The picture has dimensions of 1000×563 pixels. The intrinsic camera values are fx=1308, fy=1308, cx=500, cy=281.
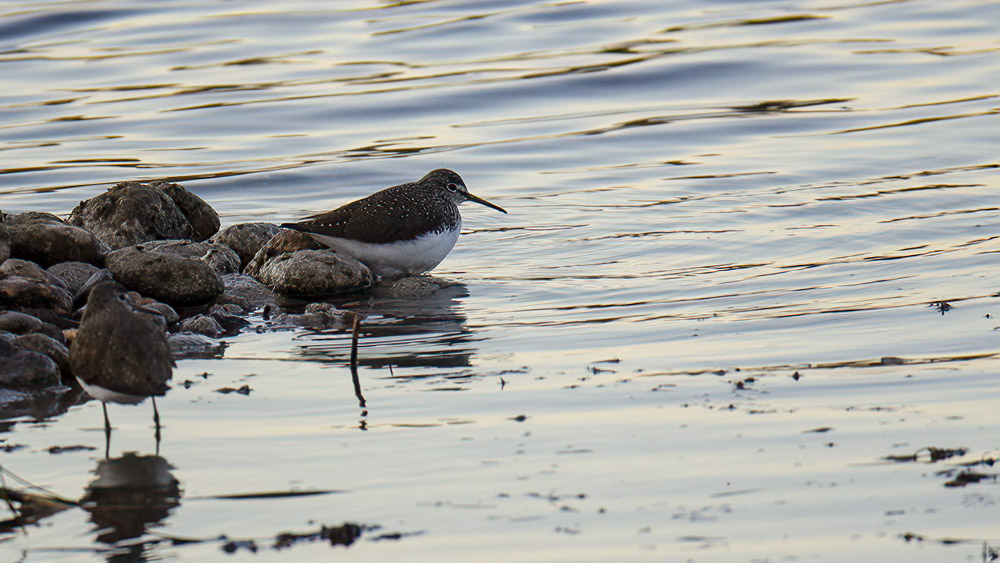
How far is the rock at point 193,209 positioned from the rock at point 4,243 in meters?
2.35

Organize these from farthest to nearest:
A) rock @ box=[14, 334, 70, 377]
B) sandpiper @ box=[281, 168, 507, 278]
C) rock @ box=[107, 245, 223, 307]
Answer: sandpiper @ box=[281, 168, 507, 278] < rock @ box=[107, 245, 223, 307] < rock @ box=[14, 334, 70, 377]

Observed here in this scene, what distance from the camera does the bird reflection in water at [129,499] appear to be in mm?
5387

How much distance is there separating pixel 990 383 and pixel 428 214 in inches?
212

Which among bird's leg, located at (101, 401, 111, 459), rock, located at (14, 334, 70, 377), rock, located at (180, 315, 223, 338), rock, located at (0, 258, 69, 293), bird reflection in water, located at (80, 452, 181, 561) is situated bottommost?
bird reflection in water, located at (80, 452, 181, 561)

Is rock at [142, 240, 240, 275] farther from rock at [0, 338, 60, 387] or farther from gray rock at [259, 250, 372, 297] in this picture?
rock at [0, 338, 60, 387]

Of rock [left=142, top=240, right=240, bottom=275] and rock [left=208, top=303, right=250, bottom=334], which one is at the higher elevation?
rock [left=142, top=240, right=240, bottom=275]

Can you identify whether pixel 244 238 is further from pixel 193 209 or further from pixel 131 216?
pixel 131 216

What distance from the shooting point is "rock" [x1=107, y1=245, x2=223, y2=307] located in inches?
388

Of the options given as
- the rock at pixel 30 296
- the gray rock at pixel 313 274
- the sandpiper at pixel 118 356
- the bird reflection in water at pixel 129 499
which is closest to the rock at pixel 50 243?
the rock at pixel 30 296

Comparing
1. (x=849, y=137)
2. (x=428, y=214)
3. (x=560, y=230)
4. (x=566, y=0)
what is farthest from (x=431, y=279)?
(x=566, y=0)

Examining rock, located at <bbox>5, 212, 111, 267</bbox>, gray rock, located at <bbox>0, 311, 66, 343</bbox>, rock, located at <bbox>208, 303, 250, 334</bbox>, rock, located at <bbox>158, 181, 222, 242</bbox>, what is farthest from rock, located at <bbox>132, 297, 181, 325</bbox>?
rock, located at <bbox>158, 181, 222, 242</bbox>

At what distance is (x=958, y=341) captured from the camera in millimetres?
7973

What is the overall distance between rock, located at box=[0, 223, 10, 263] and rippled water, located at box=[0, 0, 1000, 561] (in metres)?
2.10

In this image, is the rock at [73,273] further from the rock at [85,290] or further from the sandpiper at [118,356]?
the sandpiper at [118,356]
